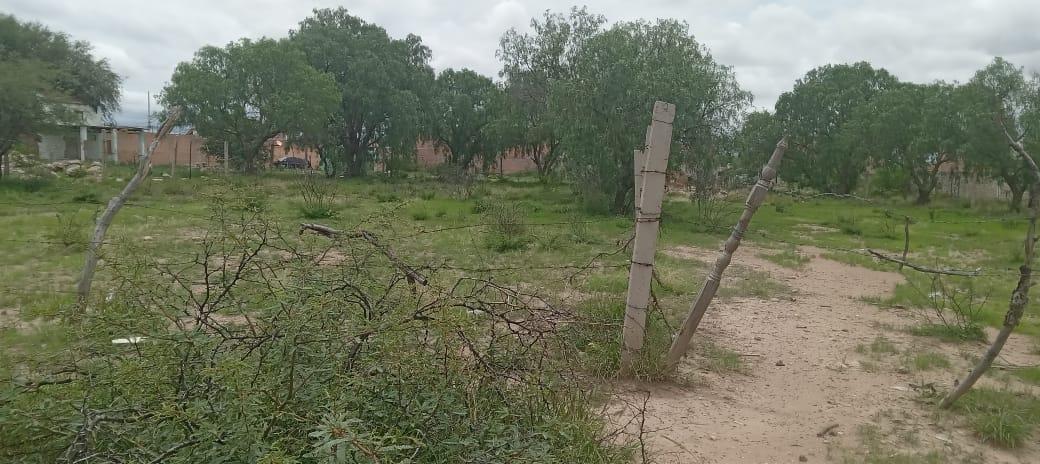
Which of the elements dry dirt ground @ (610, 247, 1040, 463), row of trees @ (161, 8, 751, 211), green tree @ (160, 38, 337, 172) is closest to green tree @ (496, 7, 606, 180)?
row of trees @ (161, 8, 751, 211)

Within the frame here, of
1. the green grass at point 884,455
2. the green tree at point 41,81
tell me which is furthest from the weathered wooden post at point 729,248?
the green tree at point 41,81

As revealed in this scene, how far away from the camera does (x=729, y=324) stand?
23.3ft

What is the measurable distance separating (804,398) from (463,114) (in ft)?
114

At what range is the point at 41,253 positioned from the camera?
9234 mm

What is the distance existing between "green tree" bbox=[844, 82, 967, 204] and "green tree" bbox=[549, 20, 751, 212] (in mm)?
11364

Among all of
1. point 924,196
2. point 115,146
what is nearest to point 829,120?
point 924,196

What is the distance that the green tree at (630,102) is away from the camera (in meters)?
17.4

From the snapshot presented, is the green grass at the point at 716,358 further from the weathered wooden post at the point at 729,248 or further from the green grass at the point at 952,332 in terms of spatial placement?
the green grass at the point at 952,332

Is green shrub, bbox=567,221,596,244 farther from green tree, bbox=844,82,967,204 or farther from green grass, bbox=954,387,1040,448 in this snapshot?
green tree, bbox=844,82,967,204

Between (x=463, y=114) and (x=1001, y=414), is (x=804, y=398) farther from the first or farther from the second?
(x=463, y=114)

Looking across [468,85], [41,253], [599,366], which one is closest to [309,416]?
[599,366]

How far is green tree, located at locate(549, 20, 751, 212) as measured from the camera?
686 inches

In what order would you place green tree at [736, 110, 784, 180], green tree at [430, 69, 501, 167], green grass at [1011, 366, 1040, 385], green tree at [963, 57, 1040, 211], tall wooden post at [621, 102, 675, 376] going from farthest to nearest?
green tree at [430, 69, 501, 167] < green tree at [963, 57, 1040, 211] < green tree at [736, 110, 784, 180] < green grass at [1011, 366, 1040, 385] < tall wooden post at [621, 102, 675, 376]

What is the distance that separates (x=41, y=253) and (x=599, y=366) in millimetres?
8134
